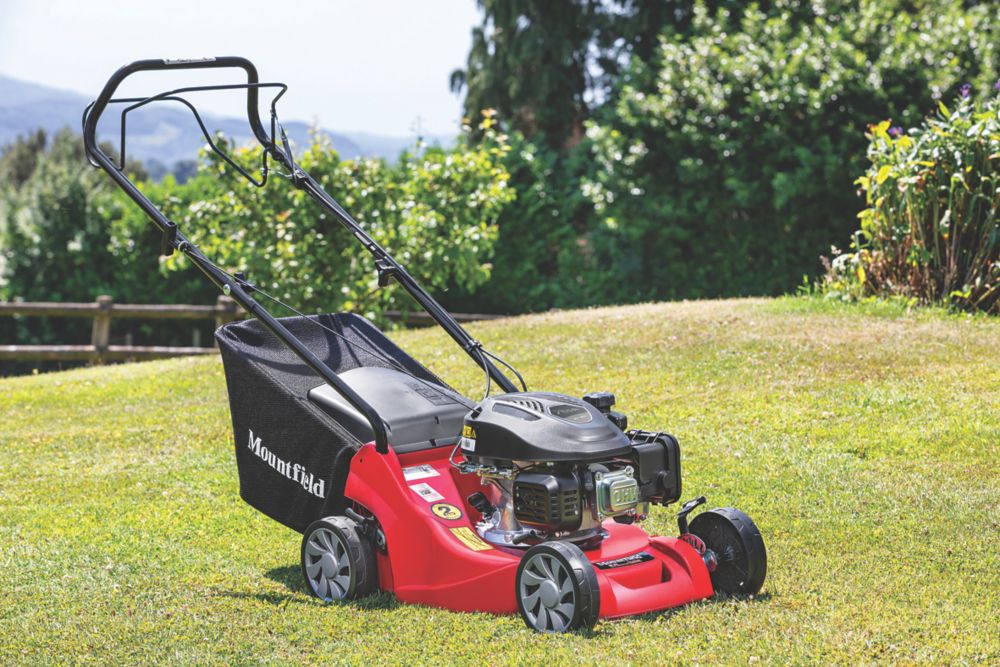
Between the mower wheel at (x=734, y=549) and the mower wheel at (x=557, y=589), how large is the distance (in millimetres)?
716

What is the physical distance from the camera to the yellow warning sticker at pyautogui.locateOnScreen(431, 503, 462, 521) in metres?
4.49

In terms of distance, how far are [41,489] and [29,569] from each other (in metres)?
1.85

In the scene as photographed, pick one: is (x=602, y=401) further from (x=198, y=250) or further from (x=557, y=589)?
(x=198, y=250)

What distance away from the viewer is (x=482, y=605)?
4.32 metres

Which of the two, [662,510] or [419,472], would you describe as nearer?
[419,472]

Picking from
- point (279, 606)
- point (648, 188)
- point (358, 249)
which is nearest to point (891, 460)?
point (279, 606)

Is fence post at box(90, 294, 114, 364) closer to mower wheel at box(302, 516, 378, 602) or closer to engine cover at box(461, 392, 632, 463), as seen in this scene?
mower wheel at box(302, 516, 378, 602)

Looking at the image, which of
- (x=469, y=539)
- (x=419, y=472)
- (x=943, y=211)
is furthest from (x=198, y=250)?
(x=943, y=211)

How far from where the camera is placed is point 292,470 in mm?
5000

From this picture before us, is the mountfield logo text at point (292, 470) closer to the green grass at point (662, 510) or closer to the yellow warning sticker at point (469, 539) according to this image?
the green grass at point (662, 510)

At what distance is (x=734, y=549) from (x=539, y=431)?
934 millimetres

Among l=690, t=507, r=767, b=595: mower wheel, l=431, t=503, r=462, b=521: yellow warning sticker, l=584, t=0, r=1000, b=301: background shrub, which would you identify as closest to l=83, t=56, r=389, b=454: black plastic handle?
l=431, t=503, r=462, b=521: yellow warning sticker

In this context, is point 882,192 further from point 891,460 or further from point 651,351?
point 891,460

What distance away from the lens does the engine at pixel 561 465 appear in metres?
4.09
